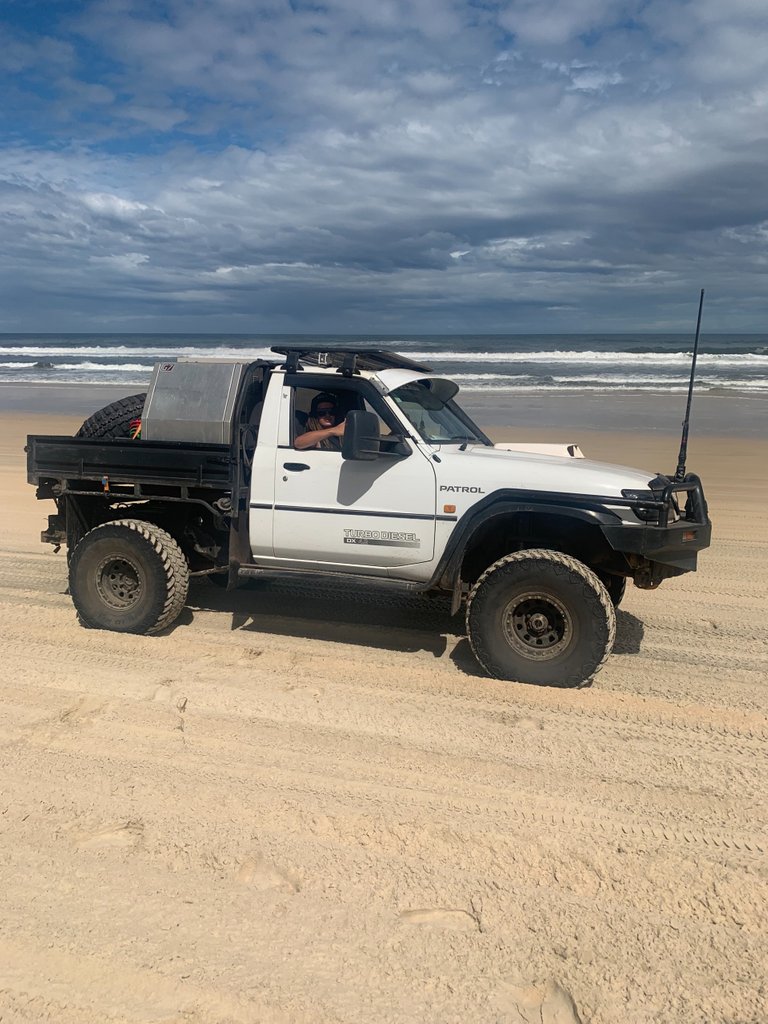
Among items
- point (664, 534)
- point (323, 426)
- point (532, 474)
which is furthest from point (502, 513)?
point (323, 426)

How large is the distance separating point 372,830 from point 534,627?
1877mm

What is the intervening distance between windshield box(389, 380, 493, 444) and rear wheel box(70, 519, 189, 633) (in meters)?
1.92

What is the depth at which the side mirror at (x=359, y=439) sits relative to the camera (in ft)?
16.2

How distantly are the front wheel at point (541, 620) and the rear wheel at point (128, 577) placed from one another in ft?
6.94

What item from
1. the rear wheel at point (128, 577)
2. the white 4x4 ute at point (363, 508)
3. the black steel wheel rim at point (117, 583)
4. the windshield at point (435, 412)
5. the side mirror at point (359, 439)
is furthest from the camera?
the black steel wheel rim at point (117, 583)

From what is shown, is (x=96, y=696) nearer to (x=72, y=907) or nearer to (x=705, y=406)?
(x=72, y=907)

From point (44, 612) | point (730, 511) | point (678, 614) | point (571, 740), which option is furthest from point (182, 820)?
point (730, 511)

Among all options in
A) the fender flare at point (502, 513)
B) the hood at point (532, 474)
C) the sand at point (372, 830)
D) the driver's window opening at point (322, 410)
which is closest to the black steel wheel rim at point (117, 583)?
the sand at point (372, 830)

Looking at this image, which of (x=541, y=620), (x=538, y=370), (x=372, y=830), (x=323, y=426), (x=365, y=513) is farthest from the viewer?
(x=538, y=370)

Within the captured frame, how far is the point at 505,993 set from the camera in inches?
100

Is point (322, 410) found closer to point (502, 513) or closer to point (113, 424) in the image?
point (502, 513)

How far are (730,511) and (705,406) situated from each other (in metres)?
14.1

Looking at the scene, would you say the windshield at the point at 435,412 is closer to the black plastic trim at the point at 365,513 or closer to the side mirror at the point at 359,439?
the side mirror at the point at 359,439

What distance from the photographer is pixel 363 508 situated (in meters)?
5.20
